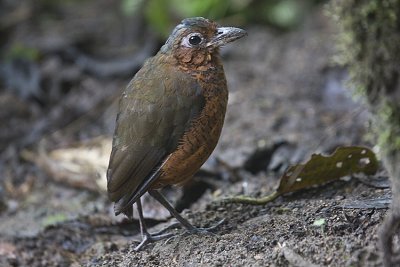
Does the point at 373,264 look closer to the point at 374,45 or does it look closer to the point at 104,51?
the point at 374,45

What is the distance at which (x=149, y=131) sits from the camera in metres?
3.94

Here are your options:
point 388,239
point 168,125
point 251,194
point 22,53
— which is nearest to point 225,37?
point 168,125

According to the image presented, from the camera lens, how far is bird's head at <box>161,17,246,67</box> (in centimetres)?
411

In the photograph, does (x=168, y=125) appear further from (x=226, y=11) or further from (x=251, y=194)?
(x=226, y=11)

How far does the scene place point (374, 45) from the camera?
3652 mm

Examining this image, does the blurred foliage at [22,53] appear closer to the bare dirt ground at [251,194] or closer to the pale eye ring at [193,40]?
the bare dirt ground at [251,194]

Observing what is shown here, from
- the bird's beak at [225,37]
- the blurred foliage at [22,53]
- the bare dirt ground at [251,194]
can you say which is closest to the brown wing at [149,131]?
the bird's beak at [225,37]

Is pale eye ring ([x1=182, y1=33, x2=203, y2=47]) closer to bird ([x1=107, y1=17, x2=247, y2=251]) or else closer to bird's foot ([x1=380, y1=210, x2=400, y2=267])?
bird ([x1=107, y1=17, x2=247, y2=251])

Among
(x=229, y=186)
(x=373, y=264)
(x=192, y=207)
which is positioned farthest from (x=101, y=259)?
(x=373, y=264)

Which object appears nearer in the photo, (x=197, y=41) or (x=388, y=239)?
(x=388, y=239)

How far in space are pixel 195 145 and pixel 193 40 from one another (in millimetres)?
644

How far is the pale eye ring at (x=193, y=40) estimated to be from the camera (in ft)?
13.5

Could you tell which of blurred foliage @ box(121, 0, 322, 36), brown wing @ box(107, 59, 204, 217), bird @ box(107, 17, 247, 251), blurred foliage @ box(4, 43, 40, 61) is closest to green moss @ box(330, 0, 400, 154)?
bird @ box(107, 17, 247, 251)

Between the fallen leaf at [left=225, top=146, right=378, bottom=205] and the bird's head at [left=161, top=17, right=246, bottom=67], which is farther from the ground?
the bird's head at [left=161, top=17, right=246, bottom=67]
